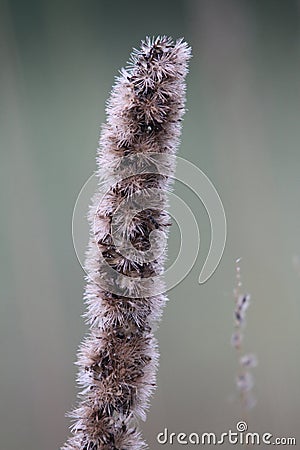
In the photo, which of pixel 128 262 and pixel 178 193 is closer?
pixel 128 262

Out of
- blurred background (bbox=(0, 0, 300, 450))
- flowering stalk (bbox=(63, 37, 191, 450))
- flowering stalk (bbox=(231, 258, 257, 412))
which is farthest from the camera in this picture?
blurred background (bbox=(0, 0, 300, 450))

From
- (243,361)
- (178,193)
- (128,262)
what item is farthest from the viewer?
(178,193)

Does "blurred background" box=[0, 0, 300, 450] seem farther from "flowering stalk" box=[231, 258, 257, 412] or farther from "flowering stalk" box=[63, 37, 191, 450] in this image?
"flowering stalk" box=[63, 37, 191, 450]

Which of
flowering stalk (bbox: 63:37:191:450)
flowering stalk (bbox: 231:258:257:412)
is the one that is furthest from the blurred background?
flowering stalk (bbox: 63:37:191:450)

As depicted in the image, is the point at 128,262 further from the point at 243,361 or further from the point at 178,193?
the point at 178,193

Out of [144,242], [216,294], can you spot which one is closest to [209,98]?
[216,294]

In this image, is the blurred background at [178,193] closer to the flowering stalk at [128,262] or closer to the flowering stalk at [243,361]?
the flowering stalk at [243,361]

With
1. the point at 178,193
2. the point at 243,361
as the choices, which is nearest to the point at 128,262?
the point at 243,361
